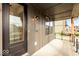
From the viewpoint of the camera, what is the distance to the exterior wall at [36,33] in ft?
6.24

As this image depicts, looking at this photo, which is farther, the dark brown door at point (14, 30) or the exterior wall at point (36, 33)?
the exterior wall at point (36, 33)

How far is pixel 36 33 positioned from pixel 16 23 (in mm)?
440

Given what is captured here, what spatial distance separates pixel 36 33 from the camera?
6.43 feet

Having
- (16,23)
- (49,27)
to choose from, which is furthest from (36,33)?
(16,23)

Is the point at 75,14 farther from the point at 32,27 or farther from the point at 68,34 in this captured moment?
the point at 32,27

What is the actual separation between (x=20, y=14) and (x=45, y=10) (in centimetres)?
49

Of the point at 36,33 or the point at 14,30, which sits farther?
the point at 36,33

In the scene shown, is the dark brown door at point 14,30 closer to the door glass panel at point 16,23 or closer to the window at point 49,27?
the door glass panel at point 16,23

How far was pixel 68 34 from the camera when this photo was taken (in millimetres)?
1973

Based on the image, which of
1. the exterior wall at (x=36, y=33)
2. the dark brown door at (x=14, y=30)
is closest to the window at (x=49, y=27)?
the exterior wall at (x=36, y=33)

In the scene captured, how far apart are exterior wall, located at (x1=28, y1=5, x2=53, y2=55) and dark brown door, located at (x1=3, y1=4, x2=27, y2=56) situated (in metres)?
0.10

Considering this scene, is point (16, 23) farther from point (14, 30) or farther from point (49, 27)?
point (49, 27)

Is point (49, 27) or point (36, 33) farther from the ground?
point (49, 27)

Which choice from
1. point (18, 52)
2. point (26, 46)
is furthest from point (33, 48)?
point (18, 52)
